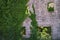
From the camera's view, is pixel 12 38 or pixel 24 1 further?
pixel 24 1

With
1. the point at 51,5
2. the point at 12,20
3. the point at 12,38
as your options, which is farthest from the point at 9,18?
the point at 51,5

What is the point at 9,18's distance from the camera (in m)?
3.34

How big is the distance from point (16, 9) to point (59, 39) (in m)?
8.44

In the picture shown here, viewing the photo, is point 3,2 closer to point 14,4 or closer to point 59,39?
point 14,4

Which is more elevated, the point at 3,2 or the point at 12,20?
the point at 3,2

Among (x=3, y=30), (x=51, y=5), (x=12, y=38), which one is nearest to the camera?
(x=12, y=38)

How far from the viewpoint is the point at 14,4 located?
3.36m

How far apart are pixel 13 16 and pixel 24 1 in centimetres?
30

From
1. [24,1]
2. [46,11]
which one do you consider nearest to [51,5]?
[46,11]

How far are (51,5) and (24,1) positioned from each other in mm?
7814

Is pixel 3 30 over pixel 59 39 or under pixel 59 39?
over

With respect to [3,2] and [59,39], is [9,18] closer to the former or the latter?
[3,2]

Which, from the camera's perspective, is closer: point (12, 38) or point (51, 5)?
point (12, 38)

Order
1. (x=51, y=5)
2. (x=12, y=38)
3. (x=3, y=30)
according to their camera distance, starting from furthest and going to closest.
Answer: (x=51, y=5), (x=3, y=30), (x=12, y=38)
